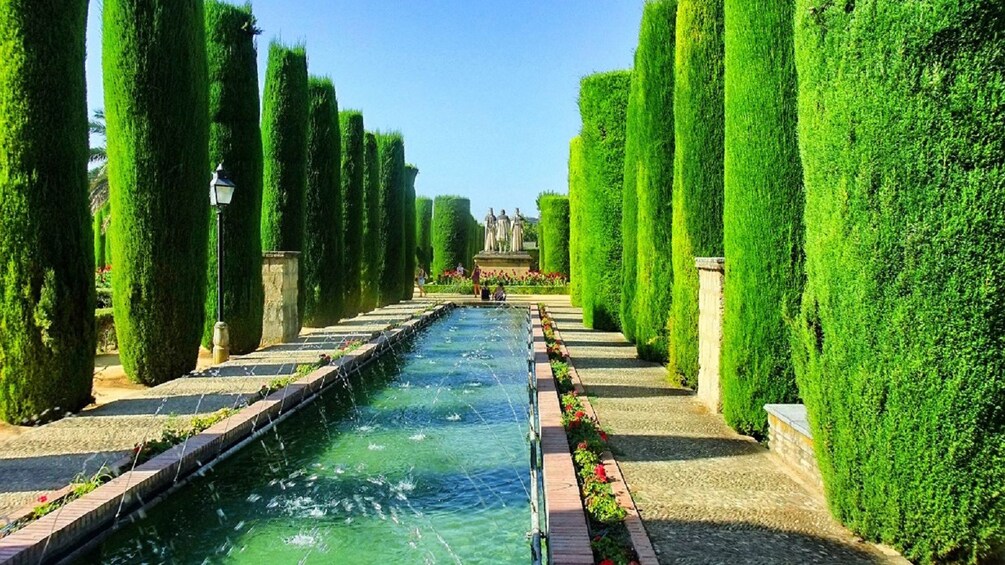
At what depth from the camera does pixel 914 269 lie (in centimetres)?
385

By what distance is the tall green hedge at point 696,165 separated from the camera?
9.27m

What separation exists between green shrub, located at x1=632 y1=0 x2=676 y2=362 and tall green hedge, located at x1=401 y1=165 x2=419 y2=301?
748 inches

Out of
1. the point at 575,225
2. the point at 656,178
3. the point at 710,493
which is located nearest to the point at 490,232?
the point at 575,225

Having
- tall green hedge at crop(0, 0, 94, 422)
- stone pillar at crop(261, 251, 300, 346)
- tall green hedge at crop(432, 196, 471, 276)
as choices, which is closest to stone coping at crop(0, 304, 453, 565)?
tall green hedge at crop(0, 0, 94, 422)

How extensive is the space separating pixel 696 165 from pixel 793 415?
4.36m

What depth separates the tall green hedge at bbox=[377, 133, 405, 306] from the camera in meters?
26.2

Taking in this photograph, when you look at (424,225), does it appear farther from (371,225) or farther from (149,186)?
(149,186)

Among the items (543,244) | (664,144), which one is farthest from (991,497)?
(543,244)

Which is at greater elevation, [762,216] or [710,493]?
[762,216]

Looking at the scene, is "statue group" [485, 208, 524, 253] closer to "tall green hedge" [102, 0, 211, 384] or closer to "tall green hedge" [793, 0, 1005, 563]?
"tall green hedge" [102, 0, 211, 384]

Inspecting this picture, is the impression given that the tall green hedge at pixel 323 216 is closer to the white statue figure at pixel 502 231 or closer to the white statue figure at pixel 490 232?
the white statue figure at pixel 490 232

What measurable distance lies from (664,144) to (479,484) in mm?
7524

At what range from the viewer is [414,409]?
8875 mm

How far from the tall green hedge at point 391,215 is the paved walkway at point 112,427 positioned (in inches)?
536
